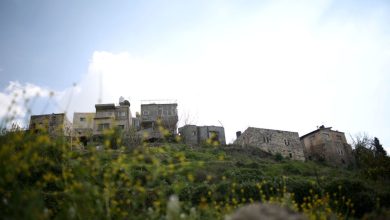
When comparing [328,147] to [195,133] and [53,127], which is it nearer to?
[195,133]

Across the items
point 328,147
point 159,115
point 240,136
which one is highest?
point 159,115

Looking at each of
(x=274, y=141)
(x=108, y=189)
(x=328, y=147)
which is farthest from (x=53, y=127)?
(x=328, y=147)

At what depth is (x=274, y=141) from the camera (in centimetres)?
3922

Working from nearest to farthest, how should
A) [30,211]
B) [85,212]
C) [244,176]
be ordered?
[30,211], [85,212], [244,176]

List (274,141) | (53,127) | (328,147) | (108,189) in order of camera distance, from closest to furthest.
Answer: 1. (108,189)
2. (53,127)
3. (274,141)
4. (328,147)

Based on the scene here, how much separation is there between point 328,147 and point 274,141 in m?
8.69

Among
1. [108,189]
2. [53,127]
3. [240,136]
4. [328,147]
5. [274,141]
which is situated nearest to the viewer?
[108,189]

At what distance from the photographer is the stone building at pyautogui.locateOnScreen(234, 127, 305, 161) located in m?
38.2

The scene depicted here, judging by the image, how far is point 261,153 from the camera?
35.1 m

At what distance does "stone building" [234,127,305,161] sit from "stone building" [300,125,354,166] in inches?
128

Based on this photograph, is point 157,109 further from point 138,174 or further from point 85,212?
point 85,212

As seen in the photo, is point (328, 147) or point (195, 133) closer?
point (195, 133)

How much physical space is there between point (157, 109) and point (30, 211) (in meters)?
37.6

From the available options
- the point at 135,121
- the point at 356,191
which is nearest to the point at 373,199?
the point at 356,191
